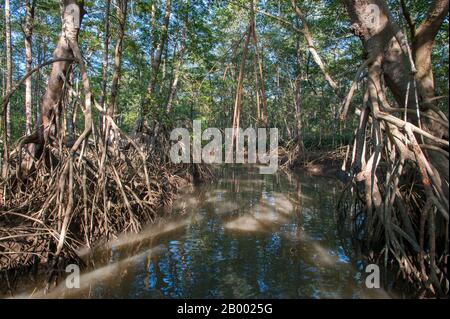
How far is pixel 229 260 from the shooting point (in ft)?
13.8

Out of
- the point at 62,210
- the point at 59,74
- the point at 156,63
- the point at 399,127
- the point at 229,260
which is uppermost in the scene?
the point at 156,63

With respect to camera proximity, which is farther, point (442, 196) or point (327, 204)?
point (327, 204)

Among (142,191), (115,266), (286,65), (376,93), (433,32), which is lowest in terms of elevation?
(115,266)

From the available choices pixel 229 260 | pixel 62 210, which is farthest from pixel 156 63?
pixel 229 260

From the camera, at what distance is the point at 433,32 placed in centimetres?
398

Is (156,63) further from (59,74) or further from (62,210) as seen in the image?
(62,210)

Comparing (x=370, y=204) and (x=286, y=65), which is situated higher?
(x=286, y=65)

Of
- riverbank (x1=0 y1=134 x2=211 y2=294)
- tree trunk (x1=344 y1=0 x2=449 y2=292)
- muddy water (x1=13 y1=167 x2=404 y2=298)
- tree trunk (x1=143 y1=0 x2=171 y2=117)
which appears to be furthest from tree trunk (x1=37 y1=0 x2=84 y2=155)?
tree trunk (x1=344 y1=0 x2=449 y2=292)

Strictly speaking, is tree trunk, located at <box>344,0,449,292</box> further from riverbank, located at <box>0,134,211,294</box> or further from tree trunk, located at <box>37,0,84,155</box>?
tree trunk, located at <box>37,0,84,155</box>

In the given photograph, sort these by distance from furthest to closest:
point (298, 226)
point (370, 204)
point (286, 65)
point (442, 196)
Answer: point (286, 65)
point (298, 226)
point (370, 204)
point (442, 196)

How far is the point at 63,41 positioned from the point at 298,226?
15.2ft

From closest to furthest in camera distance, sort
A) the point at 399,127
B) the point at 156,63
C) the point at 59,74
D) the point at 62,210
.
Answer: the point at 399,127 < the point at 62,210 < the point at 59,74 < the point at 156,63

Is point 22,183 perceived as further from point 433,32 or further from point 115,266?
point 433,32

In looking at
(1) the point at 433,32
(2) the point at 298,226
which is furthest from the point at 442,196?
(2) the point at 298,226
